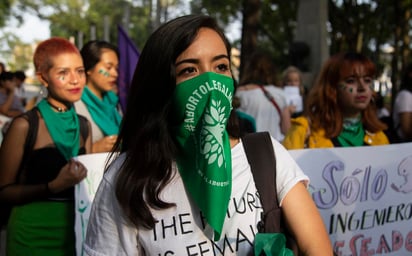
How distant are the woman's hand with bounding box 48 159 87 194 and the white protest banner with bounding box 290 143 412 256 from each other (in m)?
1.28

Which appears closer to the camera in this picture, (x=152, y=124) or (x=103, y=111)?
(x=152, y=124)

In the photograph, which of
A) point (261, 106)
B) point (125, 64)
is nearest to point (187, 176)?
point (125, 64)

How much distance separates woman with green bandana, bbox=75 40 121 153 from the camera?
3.85 m

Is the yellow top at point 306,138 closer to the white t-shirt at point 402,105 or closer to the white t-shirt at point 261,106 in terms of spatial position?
the white t-shirt at point 402,105

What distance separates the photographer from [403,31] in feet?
68.8

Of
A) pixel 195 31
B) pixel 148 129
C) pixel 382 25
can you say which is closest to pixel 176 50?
pixel 195 31

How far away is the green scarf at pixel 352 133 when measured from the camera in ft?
11.3

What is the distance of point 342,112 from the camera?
3477 mm

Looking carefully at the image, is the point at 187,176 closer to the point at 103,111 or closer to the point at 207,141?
the point at 207,141

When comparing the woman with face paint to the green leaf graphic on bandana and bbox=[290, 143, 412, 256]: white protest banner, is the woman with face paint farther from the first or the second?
the green leaf graphic on bandana

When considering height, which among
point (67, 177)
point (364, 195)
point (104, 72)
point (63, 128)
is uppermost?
point (104, 72)

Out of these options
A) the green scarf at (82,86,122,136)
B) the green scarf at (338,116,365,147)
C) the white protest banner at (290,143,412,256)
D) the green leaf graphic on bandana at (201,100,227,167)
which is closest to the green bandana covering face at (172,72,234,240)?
the green leaf graphic on bandana at (201,100,227,167)

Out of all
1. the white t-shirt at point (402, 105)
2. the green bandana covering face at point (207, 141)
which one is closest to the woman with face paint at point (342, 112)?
the white t-shirt at point (402, 105)

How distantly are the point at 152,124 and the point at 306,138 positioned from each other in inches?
73.6
